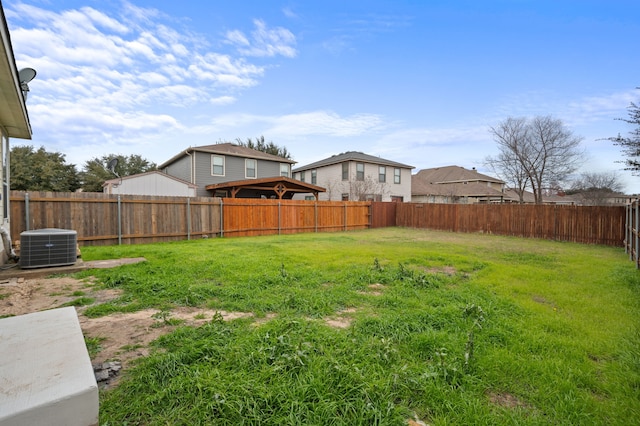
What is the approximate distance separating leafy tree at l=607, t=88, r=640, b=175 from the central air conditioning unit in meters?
17.3

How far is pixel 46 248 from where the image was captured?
551 centimetres

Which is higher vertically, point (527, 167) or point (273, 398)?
point (527, 167)

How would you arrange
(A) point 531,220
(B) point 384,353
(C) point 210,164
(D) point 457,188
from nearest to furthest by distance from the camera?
(B) point 384,353
(A) point 531,220
(C) point 210,164
(D) point 457,188

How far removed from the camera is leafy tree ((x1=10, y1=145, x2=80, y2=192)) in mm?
23312

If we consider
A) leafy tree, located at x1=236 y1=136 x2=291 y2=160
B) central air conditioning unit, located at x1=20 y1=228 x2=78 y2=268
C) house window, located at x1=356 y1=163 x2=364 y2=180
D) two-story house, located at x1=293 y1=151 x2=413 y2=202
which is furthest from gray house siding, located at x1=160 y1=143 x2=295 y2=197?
leafy tree, located at x1=236 y1=136 x2=291 y2=160

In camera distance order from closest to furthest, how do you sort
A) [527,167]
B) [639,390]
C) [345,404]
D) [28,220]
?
1. [345,404]
2. [639,390]
3. [28,220]
4. [527,167]

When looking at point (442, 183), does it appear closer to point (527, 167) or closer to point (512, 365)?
point (527, 167)

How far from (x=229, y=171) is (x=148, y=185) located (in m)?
4.79

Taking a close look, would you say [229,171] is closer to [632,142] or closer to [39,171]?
[39,171]

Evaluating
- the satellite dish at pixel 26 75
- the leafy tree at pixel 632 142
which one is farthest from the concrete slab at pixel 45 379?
the leafy tree at pixel 632 142

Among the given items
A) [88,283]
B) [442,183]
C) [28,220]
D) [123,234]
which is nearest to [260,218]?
[123,234]

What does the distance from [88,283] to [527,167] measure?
81.6 ft

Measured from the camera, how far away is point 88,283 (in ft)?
15.7

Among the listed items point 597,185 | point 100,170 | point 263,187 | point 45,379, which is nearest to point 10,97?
point 45,379
